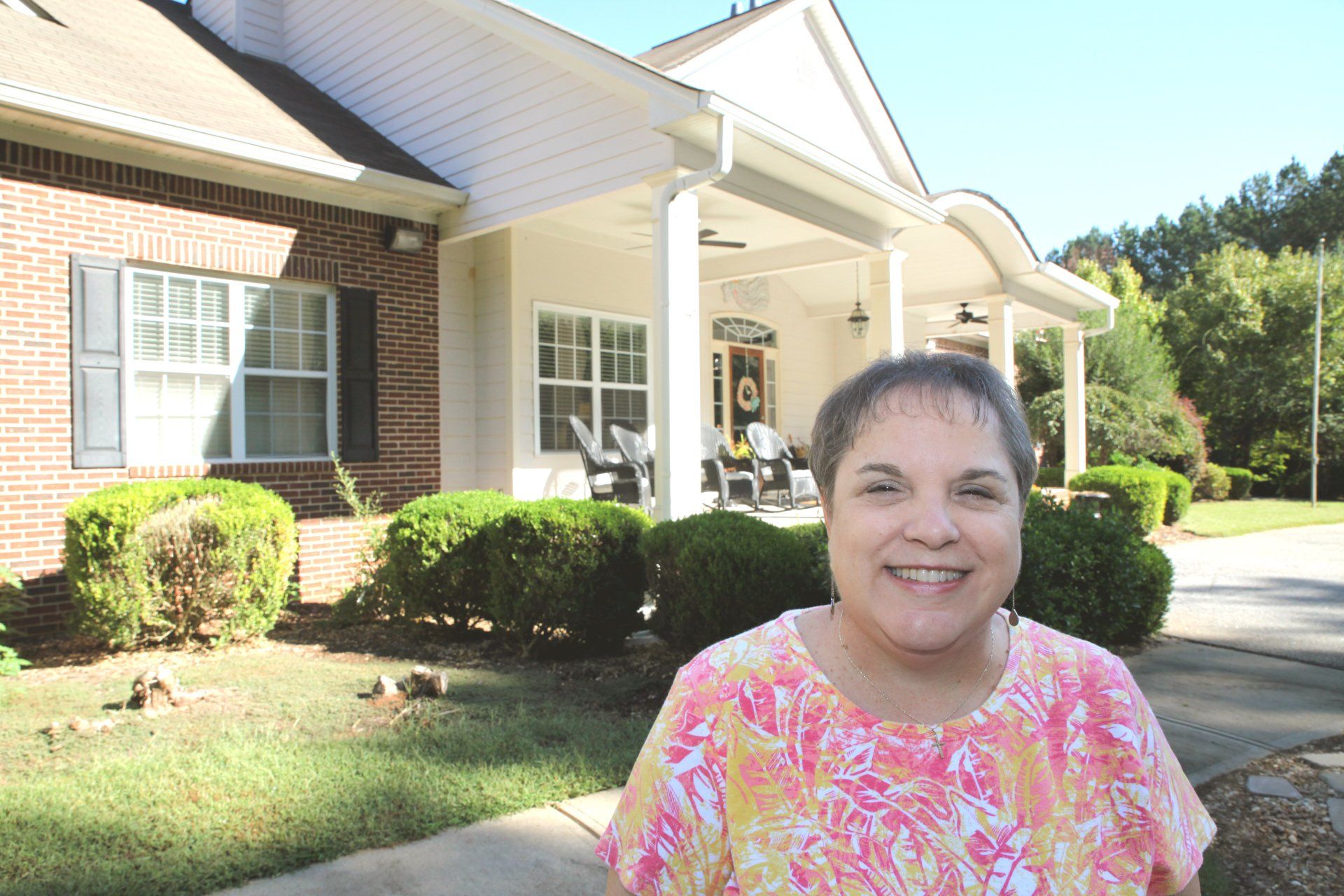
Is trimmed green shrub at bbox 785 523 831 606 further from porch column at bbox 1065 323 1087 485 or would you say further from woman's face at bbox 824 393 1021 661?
porch column at bbox 1065 323 1087 485

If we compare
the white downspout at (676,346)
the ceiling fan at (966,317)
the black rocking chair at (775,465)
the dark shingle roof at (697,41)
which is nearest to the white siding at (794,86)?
the dark shingle roof at (697,41)

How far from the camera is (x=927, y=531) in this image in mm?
1382

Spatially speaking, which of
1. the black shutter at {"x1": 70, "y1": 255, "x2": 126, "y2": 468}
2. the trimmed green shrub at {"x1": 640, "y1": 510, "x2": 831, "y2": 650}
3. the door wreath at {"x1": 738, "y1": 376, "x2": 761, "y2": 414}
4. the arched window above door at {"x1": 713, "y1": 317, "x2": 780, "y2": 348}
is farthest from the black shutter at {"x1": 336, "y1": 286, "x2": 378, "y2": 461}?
the door wreath at {"x1": 738, "y1": 376, "x2": 761, "y2": 414}

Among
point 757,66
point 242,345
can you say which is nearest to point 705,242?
point 757,66

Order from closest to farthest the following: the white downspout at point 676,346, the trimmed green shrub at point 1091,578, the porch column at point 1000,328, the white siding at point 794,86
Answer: the trimmed green shrub at point 1091,578
the white downspout at point 676,346
the white siding at point 794,86
the porch column at point 1000,328

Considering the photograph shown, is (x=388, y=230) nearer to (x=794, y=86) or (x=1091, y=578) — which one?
(x=794, y=86)

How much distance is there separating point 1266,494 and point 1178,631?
17.6 m

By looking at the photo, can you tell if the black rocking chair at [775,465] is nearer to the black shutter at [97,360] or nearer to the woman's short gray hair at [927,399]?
the black shutter at [97,360]

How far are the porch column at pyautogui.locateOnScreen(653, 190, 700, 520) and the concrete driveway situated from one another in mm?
3546

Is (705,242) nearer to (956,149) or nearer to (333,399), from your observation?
(333,399)

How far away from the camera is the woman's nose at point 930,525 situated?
1379 mm

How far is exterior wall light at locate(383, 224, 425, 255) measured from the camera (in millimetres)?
7953

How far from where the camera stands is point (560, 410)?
9.30 meters

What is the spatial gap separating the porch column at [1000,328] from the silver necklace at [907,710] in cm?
1123
